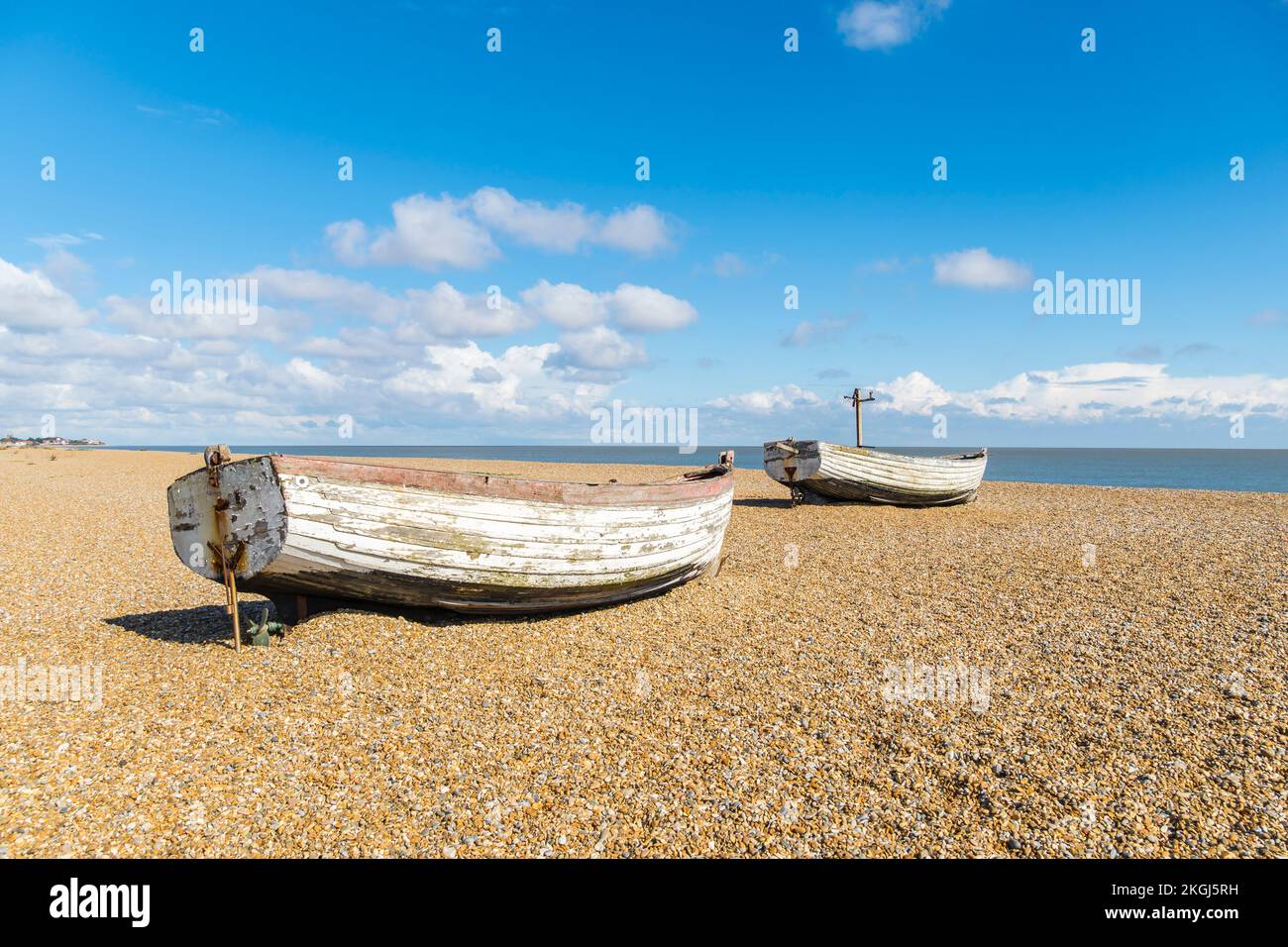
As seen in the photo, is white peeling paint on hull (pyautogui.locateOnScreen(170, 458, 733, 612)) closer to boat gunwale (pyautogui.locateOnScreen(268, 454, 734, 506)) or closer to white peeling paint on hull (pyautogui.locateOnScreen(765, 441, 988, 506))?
boat gunwale (pyautogui.locateOnScreen(268, 454, 734, 506))

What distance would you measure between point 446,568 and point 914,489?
49.9 feet

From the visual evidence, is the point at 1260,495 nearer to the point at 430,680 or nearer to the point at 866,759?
the point at 866,759

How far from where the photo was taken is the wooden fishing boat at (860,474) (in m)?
17.4

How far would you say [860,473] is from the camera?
1770 centimetres

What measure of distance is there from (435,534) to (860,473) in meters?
13.8

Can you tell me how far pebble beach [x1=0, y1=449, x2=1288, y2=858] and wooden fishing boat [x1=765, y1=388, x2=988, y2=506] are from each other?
7.72m

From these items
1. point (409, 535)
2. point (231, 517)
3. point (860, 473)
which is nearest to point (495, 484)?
point (409, 535)

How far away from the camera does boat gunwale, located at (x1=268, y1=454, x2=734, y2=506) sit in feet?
19.3

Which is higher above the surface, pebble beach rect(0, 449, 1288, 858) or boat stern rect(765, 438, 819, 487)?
boat stern rect(765, 438, 819, 487)

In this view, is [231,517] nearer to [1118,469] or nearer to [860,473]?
[860,473]

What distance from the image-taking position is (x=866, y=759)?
4.59 metres

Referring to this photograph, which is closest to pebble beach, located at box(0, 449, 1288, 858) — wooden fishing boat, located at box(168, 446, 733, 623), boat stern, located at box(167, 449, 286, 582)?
wooden fishing boat, located at box(168, 446, 733, 623)
